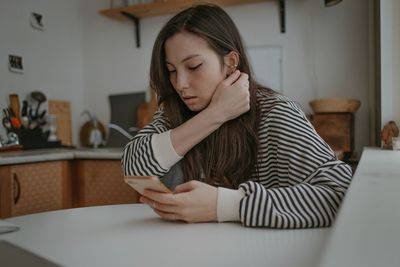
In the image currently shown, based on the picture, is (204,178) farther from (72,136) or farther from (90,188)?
(72,136)

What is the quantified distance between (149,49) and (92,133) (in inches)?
28.7

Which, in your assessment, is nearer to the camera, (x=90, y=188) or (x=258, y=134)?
(x=258, y=134)

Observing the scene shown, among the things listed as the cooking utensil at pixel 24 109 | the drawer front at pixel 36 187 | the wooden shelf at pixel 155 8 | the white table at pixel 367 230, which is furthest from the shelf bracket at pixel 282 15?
the white table at pixel 367 230

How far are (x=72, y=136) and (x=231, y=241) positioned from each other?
2632mm

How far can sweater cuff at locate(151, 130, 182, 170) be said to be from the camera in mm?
915

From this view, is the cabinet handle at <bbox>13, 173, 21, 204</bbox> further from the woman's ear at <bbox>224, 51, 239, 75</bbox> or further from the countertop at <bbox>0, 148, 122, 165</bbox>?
the woman's ear at <bbox>224, 51, 239, 75</bbox>

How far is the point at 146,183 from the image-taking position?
676 millimetres

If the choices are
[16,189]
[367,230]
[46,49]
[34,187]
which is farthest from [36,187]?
[367,230]

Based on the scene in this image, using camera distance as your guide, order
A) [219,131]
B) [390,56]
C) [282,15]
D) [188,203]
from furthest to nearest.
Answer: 1. [282,15]
2. [390,56]
3. [219,131]
4. [188,203]

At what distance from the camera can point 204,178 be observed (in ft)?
3.19

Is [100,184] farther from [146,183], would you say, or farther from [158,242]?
[158,242]

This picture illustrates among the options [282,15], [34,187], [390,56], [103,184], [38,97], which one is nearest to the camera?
[390,56]

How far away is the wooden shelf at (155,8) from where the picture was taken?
8.32 feet

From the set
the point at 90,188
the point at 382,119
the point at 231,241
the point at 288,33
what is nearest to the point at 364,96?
the point at 382,119
